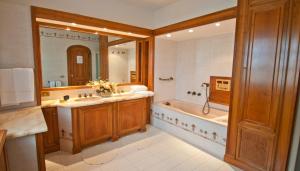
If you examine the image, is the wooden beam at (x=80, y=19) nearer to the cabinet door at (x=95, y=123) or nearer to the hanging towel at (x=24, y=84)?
the hanging towel at (x=24, y=84)

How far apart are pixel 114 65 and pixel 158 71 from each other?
105 centimetres

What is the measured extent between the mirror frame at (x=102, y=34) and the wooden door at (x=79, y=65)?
0.48ft

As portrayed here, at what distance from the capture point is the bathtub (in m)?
2.54

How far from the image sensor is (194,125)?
2898 mm

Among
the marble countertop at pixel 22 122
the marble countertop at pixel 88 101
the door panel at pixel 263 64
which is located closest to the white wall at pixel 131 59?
the marble countertop at pixel 88 101

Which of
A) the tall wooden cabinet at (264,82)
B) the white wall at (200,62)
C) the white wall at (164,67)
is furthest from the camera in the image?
the white wall at (164,67)

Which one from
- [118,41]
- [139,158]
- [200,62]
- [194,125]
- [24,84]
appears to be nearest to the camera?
[24,84]

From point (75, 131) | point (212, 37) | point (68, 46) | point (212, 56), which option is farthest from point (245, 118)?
point (68, 46)

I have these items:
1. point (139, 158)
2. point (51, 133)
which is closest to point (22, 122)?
point (51, 133)

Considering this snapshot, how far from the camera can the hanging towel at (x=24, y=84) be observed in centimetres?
208

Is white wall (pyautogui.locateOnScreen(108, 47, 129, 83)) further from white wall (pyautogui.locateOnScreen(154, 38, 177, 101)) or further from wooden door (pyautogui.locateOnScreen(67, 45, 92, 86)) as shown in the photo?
white wall (pyautogui.locateOnScreen(154, 38, 177, 101))

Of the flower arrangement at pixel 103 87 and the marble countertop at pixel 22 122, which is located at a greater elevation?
the flower arrangement at pixel 103 87

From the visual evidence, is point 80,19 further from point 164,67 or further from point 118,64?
point 164,67

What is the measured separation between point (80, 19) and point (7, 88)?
57.7 inches
